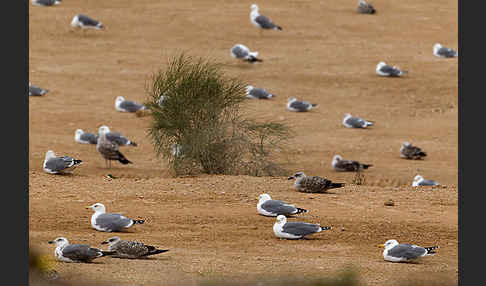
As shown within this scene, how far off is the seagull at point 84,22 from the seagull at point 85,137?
1365 cm

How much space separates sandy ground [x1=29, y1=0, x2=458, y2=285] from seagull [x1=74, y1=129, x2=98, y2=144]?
1.02 ft

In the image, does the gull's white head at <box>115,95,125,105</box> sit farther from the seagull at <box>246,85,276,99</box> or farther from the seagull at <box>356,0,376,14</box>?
the seagull at <box>356,0,376,14</box>

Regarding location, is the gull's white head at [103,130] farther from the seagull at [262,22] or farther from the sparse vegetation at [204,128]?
the seagull at [262,22]

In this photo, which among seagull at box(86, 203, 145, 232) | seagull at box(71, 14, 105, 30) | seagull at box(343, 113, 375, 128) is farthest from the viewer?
seagull at box(71, 14, 105, 30)

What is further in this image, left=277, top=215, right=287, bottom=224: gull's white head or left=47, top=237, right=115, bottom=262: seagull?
left=277, top=215, right=287, bottom=224: gull's white head

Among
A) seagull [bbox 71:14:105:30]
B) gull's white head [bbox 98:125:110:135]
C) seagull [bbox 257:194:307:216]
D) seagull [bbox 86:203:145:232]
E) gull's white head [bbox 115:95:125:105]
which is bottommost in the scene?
seagull [bbox 86:203:145:232]

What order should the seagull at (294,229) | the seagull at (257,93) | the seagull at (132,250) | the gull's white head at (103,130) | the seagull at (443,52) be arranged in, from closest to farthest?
1. the seagull at (132,250)
2. the seagull at (294,229)
3. the gull's white head at (103,130)
4. the seagull at (257,93)
5. the seagull at (443,52)

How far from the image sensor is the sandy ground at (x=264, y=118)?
13.2 meters

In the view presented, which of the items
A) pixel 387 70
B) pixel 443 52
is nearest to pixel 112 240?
pixel 387 70

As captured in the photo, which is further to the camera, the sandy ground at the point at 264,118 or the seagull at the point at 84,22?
the seagull at the point at 84,22

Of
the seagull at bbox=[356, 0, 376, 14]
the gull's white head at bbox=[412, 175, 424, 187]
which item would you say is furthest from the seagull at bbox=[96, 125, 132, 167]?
the seagull at bbox=[356, 0, 376, 14]

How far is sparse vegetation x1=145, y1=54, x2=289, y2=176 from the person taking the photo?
61.8 feet

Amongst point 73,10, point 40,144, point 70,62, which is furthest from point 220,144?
point 73,10

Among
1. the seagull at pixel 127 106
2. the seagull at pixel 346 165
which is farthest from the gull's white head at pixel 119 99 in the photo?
the seagull at pixel 346 165
